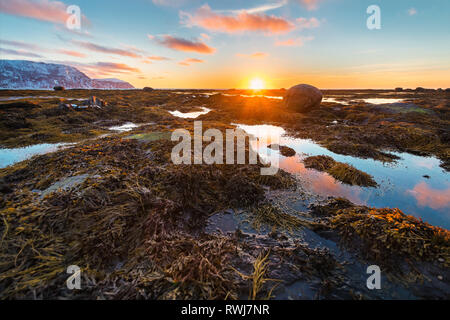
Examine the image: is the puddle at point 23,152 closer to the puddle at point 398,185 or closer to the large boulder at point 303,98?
the puddle at point 398,185

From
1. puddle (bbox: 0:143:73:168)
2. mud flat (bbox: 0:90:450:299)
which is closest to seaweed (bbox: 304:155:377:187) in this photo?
mud flat (bbox: 0:90:450:299)

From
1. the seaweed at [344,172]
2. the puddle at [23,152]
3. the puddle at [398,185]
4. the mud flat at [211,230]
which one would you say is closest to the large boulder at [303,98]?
the puddle at [398,185]

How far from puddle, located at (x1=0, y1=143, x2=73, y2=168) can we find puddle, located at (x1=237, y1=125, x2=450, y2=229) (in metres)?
10.7

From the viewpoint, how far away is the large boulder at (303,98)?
848 inches

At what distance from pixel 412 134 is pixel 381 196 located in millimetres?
8549

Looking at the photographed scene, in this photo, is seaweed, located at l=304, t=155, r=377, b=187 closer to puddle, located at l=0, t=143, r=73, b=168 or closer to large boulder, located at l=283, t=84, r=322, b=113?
puddle, located at l=0, t=143, r=73, b=168

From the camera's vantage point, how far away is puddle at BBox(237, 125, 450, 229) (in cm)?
466

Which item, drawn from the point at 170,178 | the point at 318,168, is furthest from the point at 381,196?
the point at 170,178

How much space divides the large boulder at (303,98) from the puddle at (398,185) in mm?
14533

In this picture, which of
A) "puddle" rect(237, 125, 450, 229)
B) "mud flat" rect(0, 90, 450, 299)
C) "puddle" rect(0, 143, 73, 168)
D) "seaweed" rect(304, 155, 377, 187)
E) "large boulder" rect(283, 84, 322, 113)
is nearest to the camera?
"mud flat" rect(0, 90, 450, 299)

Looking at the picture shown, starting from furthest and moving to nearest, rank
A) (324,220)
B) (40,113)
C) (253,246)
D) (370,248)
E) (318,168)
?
(40,113) → (318,168) → (324,220) → (253,246) → (370,248)

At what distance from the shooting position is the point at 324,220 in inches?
167
